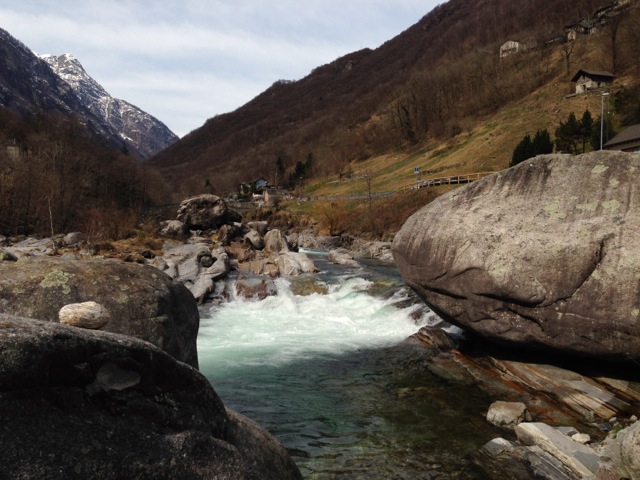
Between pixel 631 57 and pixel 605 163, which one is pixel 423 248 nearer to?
pixel 605 163

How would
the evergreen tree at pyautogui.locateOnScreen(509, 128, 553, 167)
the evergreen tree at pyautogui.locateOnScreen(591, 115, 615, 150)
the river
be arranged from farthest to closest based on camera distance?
the evergreen tree at pyautogui.locateOnScreen(591, 115, 615, 150) → the evergreen tree at pyautogui.locateOnScreen(509, 128, 553, 167) → the river

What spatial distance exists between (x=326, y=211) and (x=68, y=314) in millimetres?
71919

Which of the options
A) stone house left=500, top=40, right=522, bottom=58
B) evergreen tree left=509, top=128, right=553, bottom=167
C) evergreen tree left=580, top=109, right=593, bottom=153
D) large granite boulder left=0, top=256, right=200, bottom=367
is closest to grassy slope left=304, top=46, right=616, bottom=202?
evergreen tree left=509, top=128, right=553, bottom=167

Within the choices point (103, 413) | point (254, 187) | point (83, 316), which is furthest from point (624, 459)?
point (254, 187)

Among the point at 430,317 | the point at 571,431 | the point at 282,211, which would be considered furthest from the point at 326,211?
the point at 571,431

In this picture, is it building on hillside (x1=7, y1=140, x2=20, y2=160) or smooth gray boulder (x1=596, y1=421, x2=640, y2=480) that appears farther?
building on hillside (x1=7, y1=140, x2=20, y2=160)

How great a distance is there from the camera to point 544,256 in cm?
1180

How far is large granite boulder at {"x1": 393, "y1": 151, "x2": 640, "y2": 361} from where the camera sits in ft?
36.0

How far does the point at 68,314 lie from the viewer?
15.6 feet

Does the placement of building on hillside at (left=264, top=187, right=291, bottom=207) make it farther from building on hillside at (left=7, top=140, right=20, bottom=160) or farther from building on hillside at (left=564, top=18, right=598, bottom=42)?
building on hillside at (left=564, top=18, right=598, bottom=42)

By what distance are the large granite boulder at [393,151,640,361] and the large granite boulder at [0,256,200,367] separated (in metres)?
8.07

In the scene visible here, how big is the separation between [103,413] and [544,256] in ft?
36.4

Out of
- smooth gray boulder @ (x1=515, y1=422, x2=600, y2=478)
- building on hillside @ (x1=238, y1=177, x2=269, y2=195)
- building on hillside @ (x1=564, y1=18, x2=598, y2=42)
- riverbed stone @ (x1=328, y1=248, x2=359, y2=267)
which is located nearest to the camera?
smooth gray boulder @ (x1=515, y1=422, x2=600, y2=478)

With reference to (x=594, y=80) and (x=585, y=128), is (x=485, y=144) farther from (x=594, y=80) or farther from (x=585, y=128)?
(x=594, y=80)
